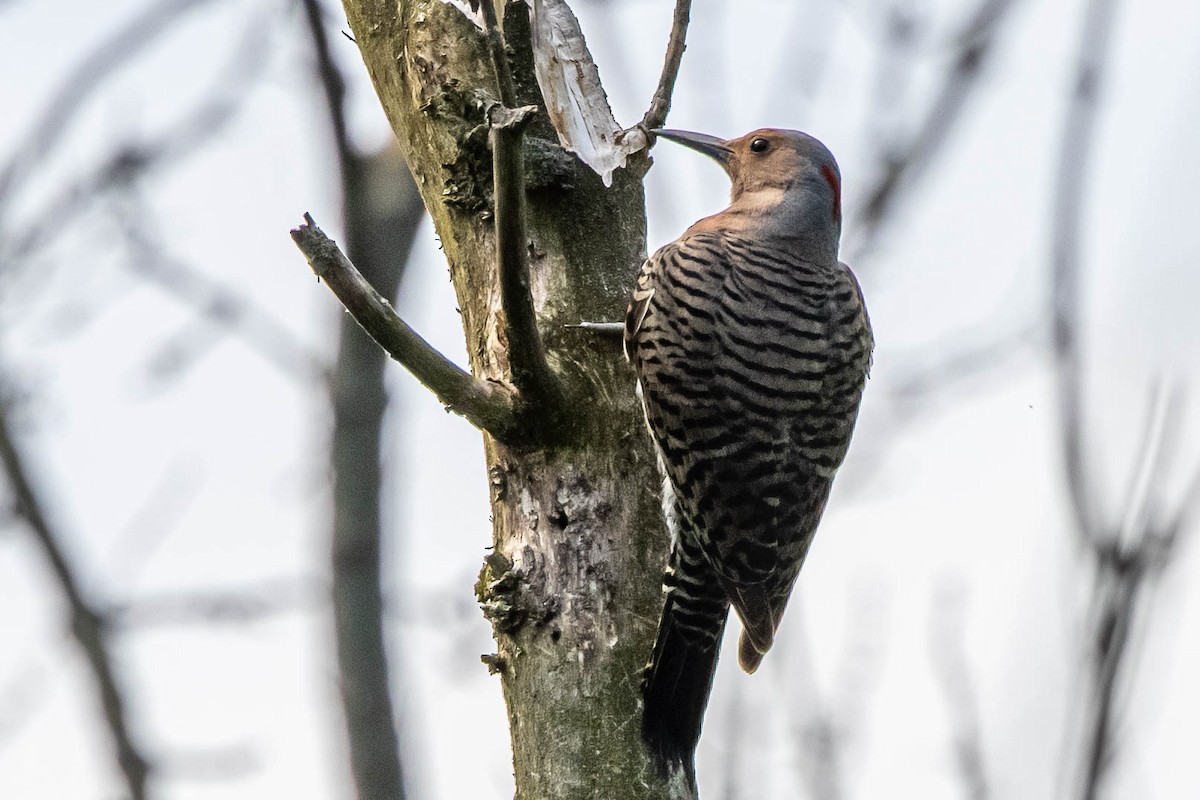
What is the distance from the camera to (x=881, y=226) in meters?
3.14

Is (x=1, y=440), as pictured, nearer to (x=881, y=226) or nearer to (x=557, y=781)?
(x=557, y=781)

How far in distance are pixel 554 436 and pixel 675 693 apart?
→ 623mm

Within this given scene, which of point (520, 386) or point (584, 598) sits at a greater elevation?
point (520, 386)

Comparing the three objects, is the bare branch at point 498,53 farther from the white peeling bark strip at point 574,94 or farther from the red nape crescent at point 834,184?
the red nape crescent at point 834,184

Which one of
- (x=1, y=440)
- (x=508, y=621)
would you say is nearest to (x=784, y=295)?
(x=508, y=621)

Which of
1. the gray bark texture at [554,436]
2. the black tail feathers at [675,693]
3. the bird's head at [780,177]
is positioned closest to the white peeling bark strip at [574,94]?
the gray bark texture at [554,436]

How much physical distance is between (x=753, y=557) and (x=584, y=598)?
669 millimetres

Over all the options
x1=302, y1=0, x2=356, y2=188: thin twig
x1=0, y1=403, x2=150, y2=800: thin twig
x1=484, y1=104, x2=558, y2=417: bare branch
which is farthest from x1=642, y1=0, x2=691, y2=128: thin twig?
x1=0, y1=403, x2=150, y2=800: thin twig

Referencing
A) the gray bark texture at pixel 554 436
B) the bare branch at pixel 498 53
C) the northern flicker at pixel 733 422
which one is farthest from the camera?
the northern flicker at pixel 733 422

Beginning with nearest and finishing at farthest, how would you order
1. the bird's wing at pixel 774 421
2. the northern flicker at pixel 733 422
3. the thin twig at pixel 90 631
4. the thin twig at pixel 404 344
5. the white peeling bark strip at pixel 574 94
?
the thin twig at pixel 90 631 < the thin twig at pixel 404 344 < the northern flicker at pixel 733 422 < the bird's wing at pixel 774 421 < the white peeling bark strip at pixel 574 94

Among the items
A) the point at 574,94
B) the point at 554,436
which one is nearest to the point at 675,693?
the point at 554,436

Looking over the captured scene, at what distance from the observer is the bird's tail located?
9.68 ft

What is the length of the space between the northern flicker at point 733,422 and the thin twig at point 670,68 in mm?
369

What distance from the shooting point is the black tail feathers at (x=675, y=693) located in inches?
116
